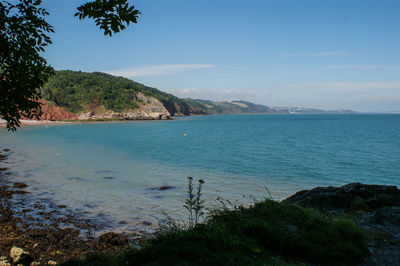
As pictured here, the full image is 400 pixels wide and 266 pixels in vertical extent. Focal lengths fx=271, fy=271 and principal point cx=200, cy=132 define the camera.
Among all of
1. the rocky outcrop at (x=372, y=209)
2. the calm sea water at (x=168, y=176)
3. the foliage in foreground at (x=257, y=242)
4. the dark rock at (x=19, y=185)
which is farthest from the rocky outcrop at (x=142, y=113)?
the foliage in foreground at (x=257, y=242)

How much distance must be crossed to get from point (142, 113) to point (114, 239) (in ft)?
566

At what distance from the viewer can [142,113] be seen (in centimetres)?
17900

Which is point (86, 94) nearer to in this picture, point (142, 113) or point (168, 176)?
point (142, 113)

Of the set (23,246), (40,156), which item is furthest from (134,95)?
(23,246)

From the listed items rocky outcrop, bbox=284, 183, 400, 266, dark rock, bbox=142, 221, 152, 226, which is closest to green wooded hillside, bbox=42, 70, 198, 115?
dark rock, bbox=142, 221, 152, 226

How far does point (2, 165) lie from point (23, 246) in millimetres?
23136

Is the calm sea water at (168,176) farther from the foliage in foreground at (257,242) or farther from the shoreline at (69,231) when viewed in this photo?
the foliage in foreground at (257,242)

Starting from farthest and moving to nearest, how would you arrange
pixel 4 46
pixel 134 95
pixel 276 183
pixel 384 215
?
pixel 134 95, pixel 276 183, pixel 384 215, pixel 4 46

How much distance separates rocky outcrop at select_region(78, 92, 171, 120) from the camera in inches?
6417

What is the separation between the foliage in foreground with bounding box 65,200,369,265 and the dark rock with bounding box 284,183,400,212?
4.18m

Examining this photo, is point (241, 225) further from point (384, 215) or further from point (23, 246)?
point (23, 246)

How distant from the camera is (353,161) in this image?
107 ft

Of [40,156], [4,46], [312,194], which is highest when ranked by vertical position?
[4,46]

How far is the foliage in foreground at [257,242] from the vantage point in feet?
14.3
